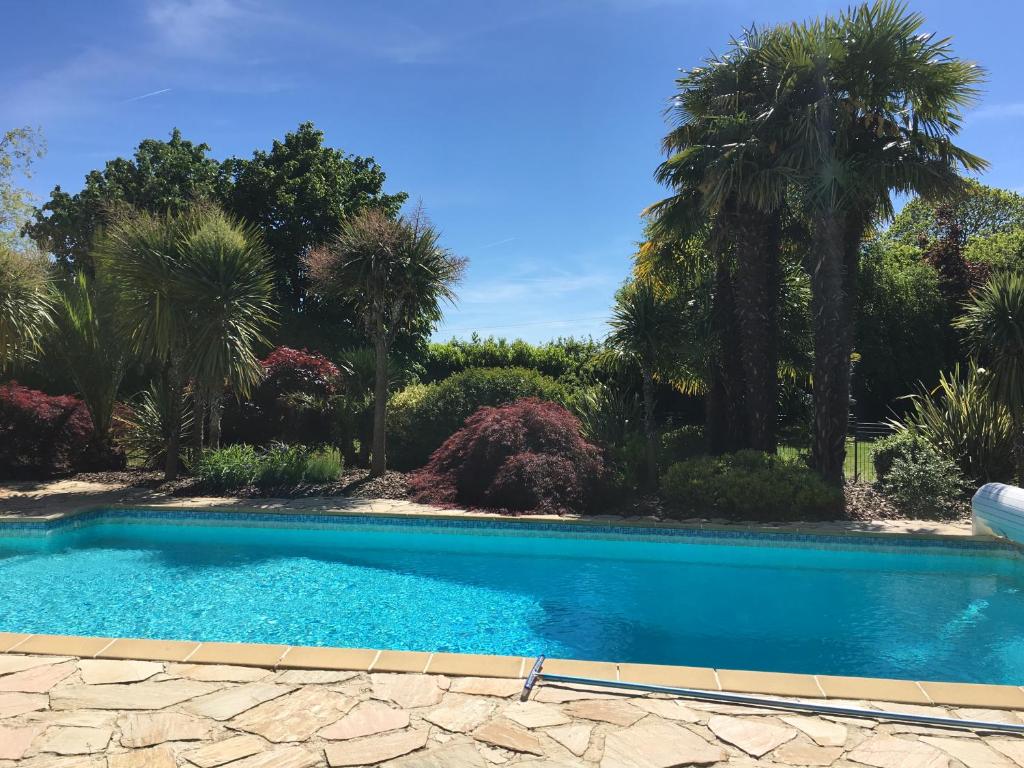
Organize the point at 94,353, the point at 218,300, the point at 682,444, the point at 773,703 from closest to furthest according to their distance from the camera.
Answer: the point at 773,703
the point at 218,300
the point at 682,444
the point at 94,353

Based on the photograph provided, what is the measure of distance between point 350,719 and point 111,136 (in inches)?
552

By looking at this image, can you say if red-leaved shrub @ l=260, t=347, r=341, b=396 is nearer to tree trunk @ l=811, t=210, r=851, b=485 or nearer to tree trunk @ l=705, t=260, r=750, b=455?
tree trunk @ l=705, t=260, r=750, b=455

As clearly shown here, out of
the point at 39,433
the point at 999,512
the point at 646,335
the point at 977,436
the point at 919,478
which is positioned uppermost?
the point at 646,335

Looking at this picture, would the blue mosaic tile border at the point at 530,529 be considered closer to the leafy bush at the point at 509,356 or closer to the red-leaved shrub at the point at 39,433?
the red-leaved shrub at the point at 39,433

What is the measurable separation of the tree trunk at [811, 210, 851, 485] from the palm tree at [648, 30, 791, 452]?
0.79m

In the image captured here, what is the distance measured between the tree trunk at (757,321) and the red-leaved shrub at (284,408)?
25.0 ft

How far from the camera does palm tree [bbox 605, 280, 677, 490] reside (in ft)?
37.4

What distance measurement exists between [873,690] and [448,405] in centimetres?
962

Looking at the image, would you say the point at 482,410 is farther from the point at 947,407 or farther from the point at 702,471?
the point at 947,407

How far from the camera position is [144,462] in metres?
13.9

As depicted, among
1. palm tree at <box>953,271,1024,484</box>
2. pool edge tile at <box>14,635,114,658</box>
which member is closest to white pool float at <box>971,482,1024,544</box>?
palm tree at <box>953,271,1024,484</box>

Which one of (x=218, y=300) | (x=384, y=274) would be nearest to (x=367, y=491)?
(x=384, y=274)

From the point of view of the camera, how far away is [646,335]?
37.3 feet

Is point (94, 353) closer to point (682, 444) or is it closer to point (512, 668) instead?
point (682, 444)
